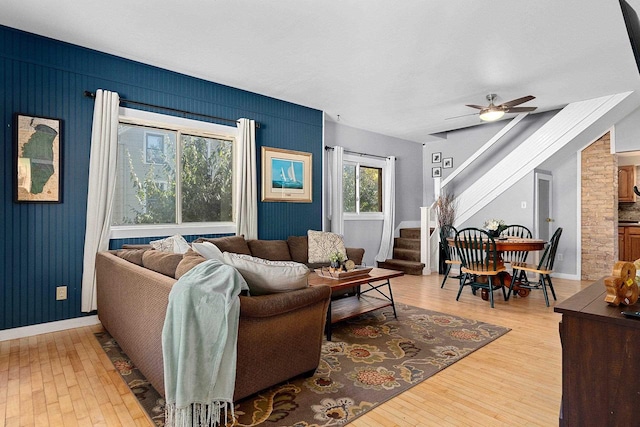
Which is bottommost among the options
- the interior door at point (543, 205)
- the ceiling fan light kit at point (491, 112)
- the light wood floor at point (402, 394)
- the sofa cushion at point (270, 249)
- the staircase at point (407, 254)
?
the light wood floor at point (402, 394)

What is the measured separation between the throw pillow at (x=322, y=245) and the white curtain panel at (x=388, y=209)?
2104 millimetres

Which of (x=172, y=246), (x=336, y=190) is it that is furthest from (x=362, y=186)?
(x=172, y=246)

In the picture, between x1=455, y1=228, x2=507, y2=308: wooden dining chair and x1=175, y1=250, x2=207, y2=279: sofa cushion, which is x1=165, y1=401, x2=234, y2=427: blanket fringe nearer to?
x1=175, y1=250, x2=207, y2=279: sofa cushion

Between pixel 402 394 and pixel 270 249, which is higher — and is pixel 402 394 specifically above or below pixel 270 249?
below

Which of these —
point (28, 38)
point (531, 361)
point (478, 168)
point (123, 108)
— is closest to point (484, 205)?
point (478, 168)

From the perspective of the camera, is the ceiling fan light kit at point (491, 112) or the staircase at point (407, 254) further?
the staircase at point (407, 254)

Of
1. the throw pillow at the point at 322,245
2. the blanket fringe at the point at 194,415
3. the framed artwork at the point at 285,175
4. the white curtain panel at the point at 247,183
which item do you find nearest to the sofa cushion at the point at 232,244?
the white curtain panel at the point at 247,183

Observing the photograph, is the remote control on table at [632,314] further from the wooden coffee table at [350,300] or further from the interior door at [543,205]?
the interior door at [543,205]

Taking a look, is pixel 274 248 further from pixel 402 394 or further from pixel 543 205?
pixel 543 205

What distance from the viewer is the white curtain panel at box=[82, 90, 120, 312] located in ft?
12.0

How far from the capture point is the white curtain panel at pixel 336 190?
620 centimetres

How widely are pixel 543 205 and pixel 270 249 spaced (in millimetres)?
4934

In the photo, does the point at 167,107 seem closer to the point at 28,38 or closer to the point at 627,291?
the point at 28,38

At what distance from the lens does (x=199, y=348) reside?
5.93ft
